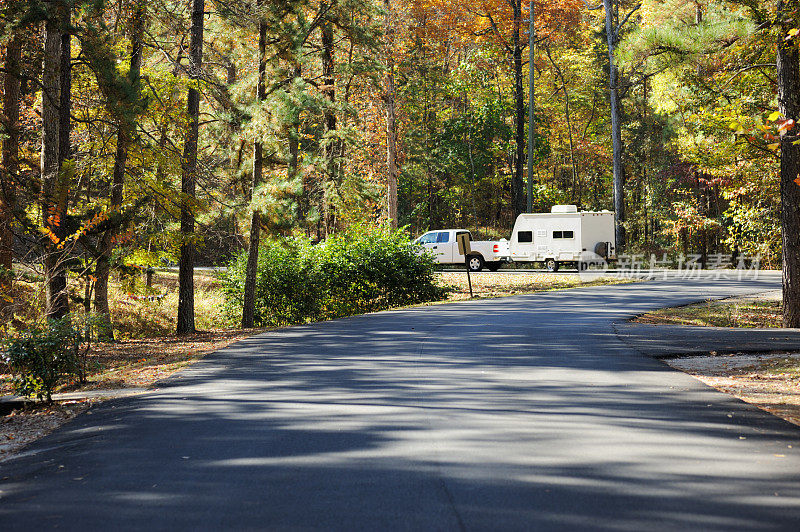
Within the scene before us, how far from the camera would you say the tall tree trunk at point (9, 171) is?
492 inches

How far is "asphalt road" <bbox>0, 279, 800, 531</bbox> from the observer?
4660mm

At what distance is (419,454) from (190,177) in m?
12.8

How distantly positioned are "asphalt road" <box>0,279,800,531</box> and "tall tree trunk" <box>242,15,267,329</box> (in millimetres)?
8223

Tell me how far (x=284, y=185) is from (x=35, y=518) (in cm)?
1285

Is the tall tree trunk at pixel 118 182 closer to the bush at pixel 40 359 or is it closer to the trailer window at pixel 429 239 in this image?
the bush at pixel 40 359

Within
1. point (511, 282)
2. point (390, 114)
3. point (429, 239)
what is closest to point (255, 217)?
point (511, 282)

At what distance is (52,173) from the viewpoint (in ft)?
46.6

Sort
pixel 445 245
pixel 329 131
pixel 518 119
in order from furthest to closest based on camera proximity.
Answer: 1. pixel 518 119
2. pixel 445 245
3. pixel 329 131

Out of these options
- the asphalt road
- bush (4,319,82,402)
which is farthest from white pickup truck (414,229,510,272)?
bush (4,319,82,402)

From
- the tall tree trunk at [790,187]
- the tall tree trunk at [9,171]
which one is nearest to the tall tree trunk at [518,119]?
the tall tree trunk at [790,187]

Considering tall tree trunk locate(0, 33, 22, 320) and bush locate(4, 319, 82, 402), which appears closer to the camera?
bush locate(4, 319, 82, 402)

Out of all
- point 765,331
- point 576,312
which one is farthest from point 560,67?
point 765,331

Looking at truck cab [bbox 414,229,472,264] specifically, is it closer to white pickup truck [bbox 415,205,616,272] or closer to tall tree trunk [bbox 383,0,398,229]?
white pickup truck [bbox 415,205,616,272]

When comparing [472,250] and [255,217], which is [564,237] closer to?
[472,250]
